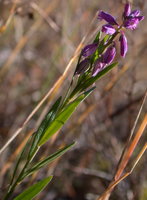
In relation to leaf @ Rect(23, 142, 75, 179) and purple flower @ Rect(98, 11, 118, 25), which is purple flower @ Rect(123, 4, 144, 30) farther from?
leaf @ Rect(23, 142, 75, 179)

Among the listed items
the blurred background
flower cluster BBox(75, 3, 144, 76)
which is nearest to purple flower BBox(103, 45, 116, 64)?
flower cluster BBox(75, 3, 144, 76)

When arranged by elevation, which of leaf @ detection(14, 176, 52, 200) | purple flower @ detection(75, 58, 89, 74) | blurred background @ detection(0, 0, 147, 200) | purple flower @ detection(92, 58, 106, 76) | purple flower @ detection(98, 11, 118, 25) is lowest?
blurred background @ detection(0, 0, 147, 200)

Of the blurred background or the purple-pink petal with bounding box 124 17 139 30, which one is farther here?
the blurred background

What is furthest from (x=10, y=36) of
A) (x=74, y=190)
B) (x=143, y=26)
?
(x=74, y=190)

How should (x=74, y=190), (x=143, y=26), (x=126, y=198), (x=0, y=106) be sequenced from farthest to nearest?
(x=143, y=26) < (x=0, y=106) < (x=74, y=190) < (x=126, y=198)

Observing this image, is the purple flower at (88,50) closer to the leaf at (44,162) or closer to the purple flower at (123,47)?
the purple flower at (123,47)

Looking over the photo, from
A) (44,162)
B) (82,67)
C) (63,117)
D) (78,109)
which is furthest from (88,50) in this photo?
(78,109)

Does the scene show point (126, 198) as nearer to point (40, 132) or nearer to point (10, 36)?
point (40, 132)
